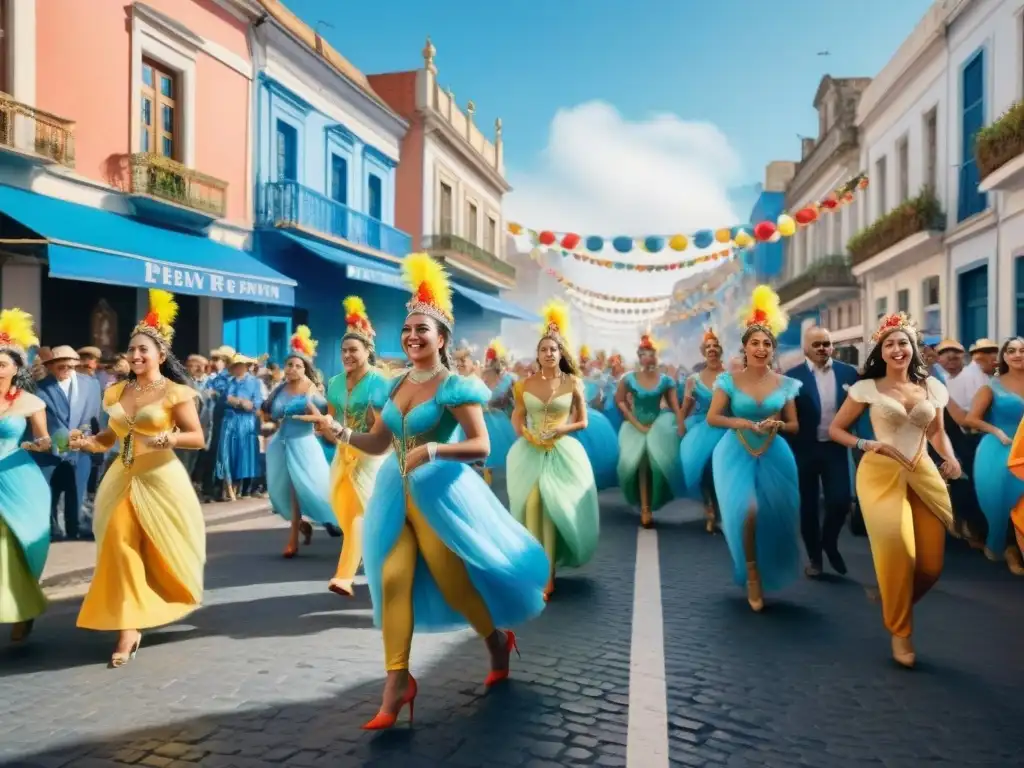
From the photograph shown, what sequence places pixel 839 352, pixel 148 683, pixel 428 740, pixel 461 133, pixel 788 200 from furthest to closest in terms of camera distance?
pixel 788 200, pixel 461 133, pixel 839 352, pixel 148 683, pixel 428 740

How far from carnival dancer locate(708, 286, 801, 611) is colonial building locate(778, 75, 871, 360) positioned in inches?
855

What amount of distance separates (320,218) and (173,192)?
5.47 meters

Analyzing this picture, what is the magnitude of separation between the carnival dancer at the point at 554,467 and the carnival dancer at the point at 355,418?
109 centimetres

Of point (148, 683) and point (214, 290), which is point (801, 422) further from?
point (214, 290)

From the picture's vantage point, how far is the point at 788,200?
39.3m

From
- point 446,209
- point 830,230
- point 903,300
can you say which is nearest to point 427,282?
point 903,300

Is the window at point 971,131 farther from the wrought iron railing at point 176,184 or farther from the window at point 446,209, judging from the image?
the window at point 446,209

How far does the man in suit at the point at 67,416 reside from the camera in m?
9.18

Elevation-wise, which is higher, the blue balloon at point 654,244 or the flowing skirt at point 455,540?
the blue balloon at point 654,244

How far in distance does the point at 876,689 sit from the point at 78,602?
16.8 ft

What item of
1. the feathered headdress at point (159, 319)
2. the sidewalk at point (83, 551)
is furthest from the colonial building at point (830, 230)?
the feathered headdress at point (159, 319)

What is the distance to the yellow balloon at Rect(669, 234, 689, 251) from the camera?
19781 mm

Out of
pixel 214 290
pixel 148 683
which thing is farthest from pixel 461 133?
pixel 148 683

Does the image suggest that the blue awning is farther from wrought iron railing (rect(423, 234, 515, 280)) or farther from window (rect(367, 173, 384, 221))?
wrought iron railing (rect(423, 234, 515, 280))
